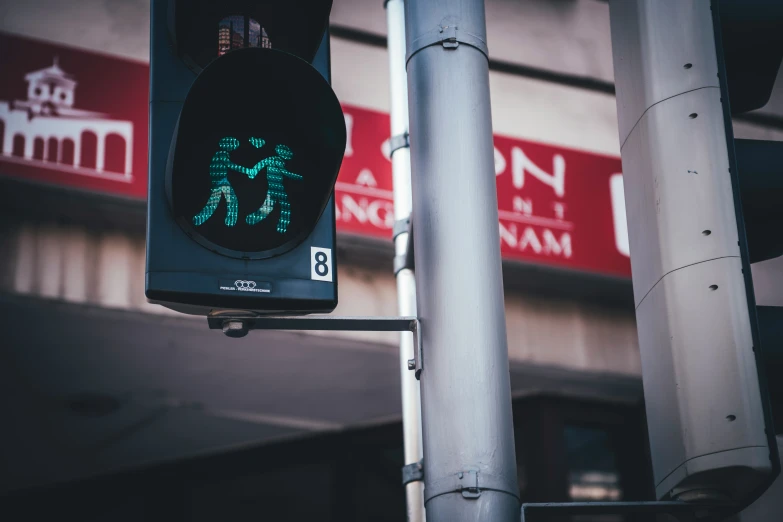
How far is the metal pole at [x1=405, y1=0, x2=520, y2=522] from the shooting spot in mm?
2846

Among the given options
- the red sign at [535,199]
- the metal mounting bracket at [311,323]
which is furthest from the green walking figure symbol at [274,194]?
the red sign at [535,199]

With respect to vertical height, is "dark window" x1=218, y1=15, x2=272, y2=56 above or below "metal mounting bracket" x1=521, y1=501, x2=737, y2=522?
above

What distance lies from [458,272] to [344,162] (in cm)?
602

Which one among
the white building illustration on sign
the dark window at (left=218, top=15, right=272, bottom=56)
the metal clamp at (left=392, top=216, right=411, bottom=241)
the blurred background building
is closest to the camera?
the dark window at (left=218, top=15, right=272, bottom=56)

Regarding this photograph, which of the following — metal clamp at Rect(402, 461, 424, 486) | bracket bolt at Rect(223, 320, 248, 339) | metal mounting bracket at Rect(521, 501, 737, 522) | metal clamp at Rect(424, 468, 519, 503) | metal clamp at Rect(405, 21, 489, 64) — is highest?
metal clamp at Rect(405, 21, 489, 64)

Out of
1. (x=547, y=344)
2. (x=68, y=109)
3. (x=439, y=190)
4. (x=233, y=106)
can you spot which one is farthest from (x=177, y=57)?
(x=547, y=344)

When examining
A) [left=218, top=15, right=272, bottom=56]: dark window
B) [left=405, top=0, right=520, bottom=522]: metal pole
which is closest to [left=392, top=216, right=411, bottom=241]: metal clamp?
[left=405, top=0, right=520, bottom=522]: metal pole

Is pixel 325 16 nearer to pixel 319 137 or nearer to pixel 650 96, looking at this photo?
pixel 319 137

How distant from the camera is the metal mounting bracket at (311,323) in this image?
9.86 feet

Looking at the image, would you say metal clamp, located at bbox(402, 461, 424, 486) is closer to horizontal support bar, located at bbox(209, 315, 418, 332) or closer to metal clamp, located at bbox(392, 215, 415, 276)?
metal clamp, located at bbox(392, 215, 415, 276)

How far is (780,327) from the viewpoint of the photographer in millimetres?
3072

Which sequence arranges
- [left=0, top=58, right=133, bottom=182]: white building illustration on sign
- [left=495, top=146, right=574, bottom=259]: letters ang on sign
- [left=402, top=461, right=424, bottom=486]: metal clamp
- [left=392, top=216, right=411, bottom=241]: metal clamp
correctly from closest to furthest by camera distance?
[left=402, top=461, right=424, bottom=486]: metal clamp
[left=392, top=216, right=411, bottom=241]: metal clamp
[left=0, top=58, right=133, bottom=182]: white building illustration on sign
[left=495, top=146, right=574, bottom=259]: letters ang on sign

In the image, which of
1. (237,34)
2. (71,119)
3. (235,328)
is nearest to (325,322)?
(235,328)

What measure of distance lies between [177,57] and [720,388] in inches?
Result: 69.3
